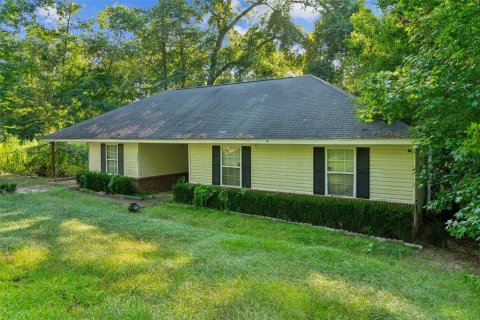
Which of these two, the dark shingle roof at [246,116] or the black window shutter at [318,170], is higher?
the dark shingle roof at [246,116]

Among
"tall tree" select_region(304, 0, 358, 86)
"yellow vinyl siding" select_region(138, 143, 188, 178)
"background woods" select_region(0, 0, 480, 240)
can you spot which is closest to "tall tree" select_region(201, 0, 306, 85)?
"background woods" select_region(0, 0, 480, 240)

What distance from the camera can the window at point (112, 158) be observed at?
16.0 metres

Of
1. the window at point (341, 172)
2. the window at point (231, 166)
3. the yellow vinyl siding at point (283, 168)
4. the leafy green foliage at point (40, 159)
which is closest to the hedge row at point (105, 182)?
the window at point (231, 166)

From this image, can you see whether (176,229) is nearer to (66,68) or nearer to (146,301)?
(146,301)

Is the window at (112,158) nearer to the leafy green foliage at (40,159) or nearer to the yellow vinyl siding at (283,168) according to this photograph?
the leafy green foliage at (40,159)

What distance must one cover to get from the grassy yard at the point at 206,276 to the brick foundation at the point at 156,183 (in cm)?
601

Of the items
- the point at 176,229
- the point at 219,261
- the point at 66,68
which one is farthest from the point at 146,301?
A: the point at 66,68

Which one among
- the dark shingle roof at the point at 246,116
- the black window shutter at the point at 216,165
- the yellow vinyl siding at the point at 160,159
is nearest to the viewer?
the dark shingle roof at the point at 246,116

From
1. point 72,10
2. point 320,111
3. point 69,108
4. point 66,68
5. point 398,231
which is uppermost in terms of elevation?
point 72,10

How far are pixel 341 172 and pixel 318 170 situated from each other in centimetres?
71

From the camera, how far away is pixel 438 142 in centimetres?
668

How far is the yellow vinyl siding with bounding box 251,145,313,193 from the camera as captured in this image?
10.9 m

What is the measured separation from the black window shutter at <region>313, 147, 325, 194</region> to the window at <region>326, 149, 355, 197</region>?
0.15 m

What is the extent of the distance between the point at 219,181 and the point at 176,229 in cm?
443
